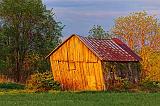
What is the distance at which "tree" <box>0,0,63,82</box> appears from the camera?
65.6m

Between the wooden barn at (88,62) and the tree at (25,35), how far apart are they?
48.8 feet

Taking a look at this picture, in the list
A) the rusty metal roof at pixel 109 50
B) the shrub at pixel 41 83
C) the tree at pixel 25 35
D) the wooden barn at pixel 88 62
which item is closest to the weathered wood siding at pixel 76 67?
the wooden barn at pixel 88 62

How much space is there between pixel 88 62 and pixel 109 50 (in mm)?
3119

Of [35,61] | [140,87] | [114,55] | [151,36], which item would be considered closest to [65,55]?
[114,55]

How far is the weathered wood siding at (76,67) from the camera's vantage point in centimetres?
4778

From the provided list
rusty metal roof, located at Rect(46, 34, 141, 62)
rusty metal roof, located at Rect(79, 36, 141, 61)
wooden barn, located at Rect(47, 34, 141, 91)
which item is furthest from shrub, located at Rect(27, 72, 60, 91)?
rusty metal roof, located at Rect(79, 36, 141, 61)

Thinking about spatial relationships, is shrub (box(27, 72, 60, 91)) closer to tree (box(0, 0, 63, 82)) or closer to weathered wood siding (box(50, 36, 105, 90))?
weathered wood siding (box(50, 36, 105, 90))

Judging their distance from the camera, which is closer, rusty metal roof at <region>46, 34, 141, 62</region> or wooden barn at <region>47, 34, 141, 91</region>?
wooden barn at <region>47, 34, 141, 91</region>

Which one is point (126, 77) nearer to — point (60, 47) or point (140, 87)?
point (140, 87)

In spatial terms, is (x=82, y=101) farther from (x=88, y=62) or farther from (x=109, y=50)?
(x=109, y=50)

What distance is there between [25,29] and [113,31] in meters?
13.8

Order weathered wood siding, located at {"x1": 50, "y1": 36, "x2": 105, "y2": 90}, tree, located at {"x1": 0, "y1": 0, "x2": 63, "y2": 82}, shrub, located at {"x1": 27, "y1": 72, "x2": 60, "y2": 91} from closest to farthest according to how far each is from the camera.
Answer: shrub, located at {"x1": 27, "y1": 72, "x2": 60, "y2": 91} → weathered wood siding, located at {"x1": 50, "y1": 36, "x2": 105, "y2": 90} → tree, located at {"x1": 0, "y1": 0, "x2": 63, "y2": 82}

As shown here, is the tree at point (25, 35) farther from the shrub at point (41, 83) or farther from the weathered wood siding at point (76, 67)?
the shrub at point (41, 83)

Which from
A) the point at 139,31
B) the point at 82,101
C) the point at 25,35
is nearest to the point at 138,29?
the point at 139,31
